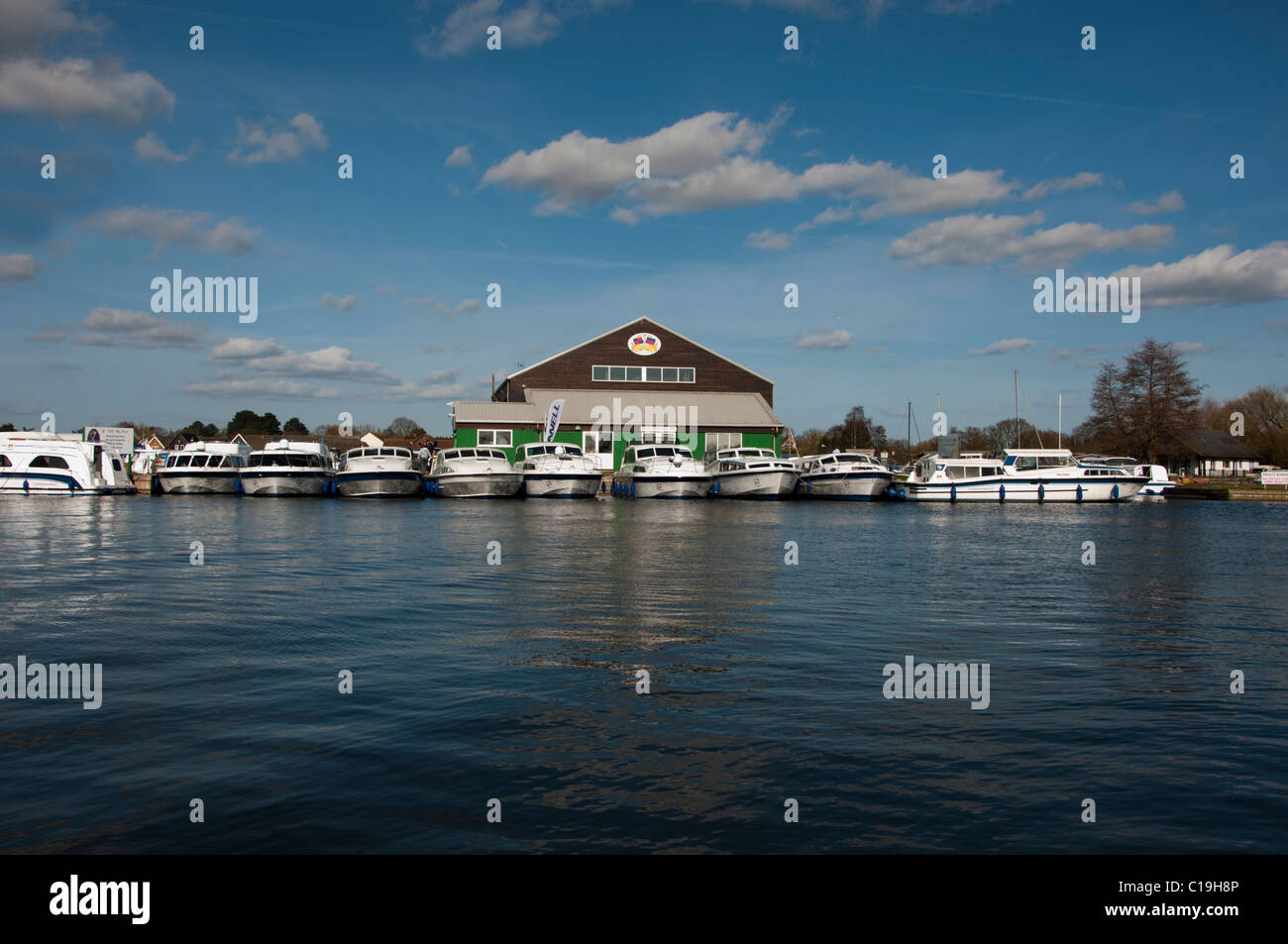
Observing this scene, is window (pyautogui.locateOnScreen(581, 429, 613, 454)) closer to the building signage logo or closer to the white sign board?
the building signage logo

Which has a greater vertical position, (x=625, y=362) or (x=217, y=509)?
(x=625, y=362)

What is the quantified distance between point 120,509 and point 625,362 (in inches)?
1511

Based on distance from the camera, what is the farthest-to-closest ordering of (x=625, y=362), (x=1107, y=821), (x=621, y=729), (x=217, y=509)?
(x=625, y=362), (x=217, y=509), (x=621, y=729), (x=1107, y=821)

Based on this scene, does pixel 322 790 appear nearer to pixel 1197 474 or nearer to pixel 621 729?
pixel 621 729

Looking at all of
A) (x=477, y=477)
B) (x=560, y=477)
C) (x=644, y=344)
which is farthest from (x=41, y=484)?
(x=644, y=344)

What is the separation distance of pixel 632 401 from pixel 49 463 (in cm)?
3740

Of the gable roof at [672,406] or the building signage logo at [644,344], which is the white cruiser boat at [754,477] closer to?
the gable roof at [672,406]

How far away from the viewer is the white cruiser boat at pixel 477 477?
4856cm

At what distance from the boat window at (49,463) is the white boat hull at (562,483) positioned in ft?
81.5

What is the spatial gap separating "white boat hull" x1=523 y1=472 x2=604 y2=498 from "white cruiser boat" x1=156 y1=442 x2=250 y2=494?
693 inches

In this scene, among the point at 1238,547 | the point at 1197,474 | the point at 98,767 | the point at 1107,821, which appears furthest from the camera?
the point at 1197,474

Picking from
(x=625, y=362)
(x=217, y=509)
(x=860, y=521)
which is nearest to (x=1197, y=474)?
(x=625, y=362)

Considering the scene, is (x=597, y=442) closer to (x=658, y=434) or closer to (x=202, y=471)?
(x=658, y=434)
